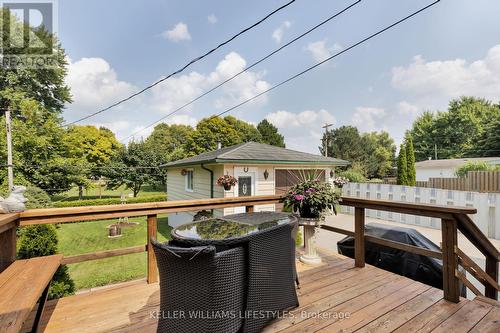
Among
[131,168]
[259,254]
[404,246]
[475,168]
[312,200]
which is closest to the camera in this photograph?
[259,254]

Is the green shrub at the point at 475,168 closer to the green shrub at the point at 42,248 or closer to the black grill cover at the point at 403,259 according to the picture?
the black grill cover at the point at 403,259

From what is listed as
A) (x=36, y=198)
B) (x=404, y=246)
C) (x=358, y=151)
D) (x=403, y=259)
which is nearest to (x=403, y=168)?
(x=403, y=259)

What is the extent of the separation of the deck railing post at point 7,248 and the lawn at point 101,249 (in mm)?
2812

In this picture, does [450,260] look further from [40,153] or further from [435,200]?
[40,153]

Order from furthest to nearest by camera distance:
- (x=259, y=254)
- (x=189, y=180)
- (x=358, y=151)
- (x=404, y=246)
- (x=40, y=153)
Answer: (x=358, y=151), (x=40, y=153), (x=189, y=180), (x=404, y=246), (x=259, y=254)

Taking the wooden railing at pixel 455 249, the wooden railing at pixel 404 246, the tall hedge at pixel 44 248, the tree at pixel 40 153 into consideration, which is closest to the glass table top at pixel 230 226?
the wooden railing at pixel 404 246

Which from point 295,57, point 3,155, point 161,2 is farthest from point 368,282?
point 3,155

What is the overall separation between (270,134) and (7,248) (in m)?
28.3

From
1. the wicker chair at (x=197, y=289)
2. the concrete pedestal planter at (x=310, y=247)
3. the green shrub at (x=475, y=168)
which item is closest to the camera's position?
the wicker chair at (x=197, y=289)

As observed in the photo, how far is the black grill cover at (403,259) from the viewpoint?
9.59 ft

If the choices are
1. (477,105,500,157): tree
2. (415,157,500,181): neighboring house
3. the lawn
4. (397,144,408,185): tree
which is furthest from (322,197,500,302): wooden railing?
(477,105,500,157): tree

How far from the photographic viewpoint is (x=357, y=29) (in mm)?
4664

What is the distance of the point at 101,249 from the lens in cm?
647

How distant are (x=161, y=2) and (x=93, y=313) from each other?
21.6ft
